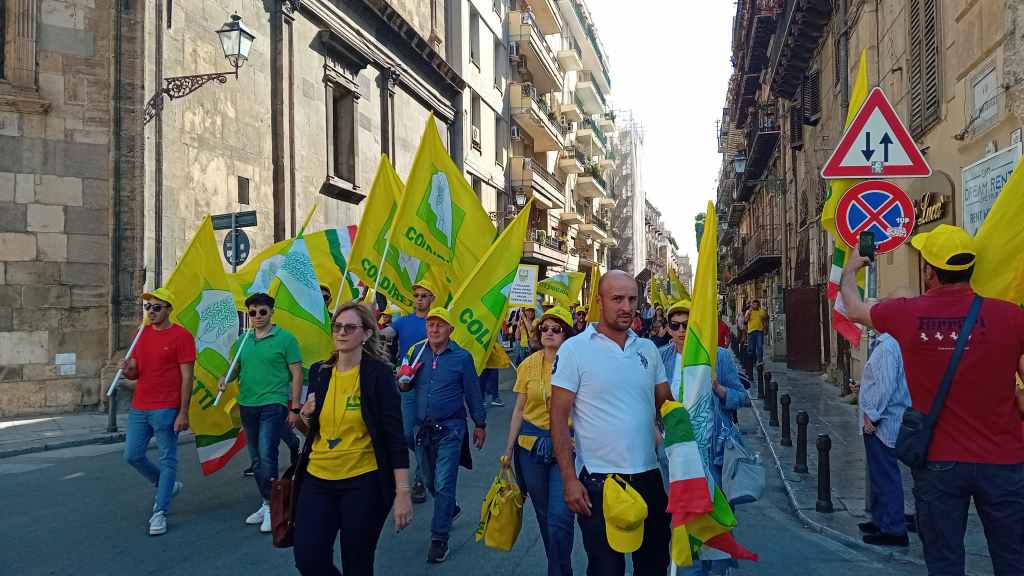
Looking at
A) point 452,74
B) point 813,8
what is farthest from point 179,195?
point 452,74

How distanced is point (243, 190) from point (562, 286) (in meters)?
7.08

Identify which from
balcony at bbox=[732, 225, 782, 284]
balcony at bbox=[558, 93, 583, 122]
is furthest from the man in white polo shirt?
balcony at bbox=[558, 93, 583, 122]

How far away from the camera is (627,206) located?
89.8 metres

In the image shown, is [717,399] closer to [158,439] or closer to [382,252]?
[158,439]

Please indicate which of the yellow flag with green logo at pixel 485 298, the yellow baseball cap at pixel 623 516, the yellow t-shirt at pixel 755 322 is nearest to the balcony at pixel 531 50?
→ the yellow t-shirt at pixel 755 322

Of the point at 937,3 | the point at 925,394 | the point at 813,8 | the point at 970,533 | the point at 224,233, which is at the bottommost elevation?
the point at 970,533

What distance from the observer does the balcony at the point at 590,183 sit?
5584 centimetres

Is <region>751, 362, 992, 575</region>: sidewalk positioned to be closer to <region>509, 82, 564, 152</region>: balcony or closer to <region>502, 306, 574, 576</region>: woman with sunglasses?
<region>502, 306, 574, 576</region>: woman with sunglasses

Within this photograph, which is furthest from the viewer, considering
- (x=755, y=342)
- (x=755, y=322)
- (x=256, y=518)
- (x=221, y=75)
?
(x=755, y=342)

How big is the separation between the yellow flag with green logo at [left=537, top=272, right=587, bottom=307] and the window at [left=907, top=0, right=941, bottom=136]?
27.0 feet

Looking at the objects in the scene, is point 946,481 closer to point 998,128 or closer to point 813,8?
point 998,128

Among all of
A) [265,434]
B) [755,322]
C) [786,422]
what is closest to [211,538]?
[265,434]

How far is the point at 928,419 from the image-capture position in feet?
11.3

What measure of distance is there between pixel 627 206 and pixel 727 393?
281 feet
